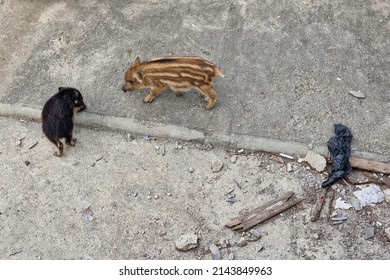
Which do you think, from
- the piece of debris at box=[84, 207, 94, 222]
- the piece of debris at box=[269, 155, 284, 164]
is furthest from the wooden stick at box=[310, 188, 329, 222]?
the piece of debris at box=[84, 207, 94, 222]

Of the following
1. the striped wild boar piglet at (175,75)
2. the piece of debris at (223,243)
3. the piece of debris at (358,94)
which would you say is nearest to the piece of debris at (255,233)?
the piece of debris at (223,243)

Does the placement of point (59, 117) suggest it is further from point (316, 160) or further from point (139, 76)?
point (316, 160)

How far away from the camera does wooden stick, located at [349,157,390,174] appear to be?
16.8 ft

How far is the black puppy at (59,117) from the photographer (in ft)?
16.8

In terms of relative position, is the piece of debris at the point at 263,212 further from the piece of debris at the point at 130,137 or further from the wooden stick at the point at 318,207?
the piece of debris at the point at 130,137

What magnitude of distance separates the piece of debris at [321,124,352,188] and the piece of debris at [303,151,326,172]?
102 mm

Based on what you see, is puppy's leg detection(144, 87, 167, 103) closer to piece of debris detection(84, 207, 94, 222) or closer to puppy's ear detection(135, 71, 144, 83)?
puppy's ear detection(135, 71, 144, 83)

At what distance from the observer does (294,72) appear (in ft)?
19.0

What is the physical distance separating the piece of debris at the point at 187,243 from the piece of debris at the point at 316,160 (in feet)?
4.57
